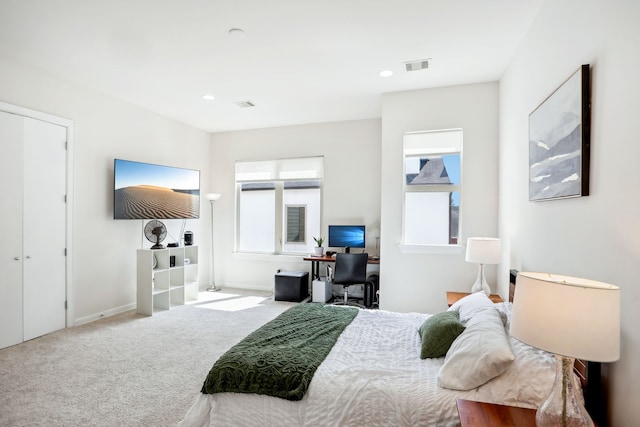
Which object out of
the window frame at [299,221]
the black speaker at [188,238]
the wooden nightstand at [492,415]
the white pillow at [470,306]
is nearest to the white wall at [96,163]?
the black speaker at [188,238]

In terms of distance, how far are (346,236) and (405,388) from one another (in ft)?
11.5

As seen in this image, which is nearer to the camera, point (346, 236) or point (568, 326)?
point (568, 326)

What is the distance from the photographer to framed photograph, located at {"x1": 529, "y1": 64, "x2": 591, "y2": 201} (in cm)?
162

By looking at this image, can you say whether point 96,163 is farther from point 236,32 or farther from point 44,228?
point 236,32

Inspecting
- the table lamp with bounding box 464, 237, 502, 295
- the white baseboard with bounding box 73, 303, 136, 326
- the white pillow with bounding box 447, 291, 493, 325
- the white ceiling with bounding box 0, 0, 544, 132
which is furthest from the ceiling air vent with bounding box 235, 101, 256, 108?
the white pillow with bounding box 447, 291, 493, 325

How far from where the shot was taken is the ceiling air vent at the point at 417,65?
3.26 metres

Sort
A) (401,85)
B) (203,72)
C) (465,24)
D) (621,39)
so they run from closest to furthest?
(621,39), (465,24), (203,72), (401,85)

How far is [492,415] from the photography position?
1.36 meters

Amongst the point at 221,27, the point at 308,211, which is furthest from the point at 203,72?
the point at 308,211

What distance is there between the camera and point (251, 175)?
19.4 feet

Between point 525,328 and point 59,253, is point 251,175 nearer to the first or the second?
point 59,253

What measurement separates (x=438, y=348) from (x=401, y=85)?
3.00 m

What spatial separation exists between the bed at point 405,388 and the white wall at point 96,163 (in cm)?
311

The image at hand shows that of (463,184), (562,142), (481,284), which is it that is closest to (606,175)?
(562,142)
